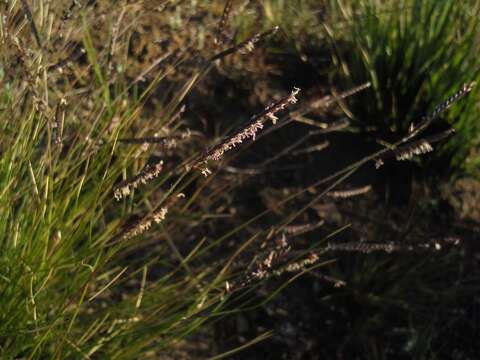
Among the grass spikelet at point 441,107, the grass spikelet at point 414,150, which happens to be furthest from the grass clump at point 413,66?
the grass spikelet at point 414,150

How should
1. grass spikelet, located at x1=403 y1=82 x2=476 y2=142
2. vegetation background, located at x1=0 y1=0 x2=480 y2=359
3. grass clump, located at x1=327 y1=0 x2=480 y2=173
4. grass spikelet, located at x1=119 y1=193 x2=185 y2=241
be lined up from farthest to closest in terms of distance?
grass clump, located at x1=327 y1=0 x2=480 y2=173 < vegetation background, located at x1=0 y1=0 x2=480 y2=359 < grass spikelet, located at x1=403 y1=82 x2=476 y2=142 < grass spikelet, located at x1=119 y1=193 x2=185 y2=241

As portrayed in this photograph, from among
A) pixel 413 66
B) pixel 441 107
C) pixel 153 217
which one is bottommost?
pixel 413 66

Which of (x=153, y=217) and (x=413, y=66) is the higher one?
(x=153, y=217)

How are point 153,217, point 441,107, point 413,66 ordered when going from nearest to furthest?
point 153,217
point 441,107
point 413,66

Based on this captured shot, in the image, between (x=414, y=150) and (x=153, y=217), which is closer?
(x=153, y=217)

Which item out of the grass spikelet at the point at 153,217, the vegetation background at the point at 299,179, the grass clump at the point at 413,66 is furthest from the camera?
the grass clump at the point at 413,66

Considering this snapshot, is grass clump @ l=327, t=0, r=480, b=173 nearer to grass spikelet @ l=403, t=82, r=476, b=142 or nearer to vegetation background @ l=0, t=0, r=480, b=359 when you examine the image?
vegetation background @ l=0, t=0, r=480, b=359

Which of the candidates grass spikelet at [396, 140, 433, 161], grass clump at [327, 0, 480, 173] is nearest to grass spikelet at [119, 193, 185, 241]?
grass spikelet at [396, 140, 433, 161]

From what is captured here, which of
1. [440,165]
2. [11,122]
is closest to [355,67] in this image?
[440,165]

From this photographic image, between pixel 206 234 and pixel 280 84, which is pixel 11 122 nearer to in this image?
pixel 206 234

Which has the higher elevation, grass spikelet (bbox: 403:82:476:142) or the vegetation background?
grass spikelet (bbox: 403:82:476:142)

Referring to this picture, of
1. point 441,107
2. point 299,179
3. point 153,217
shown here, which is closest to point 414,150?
point 441,107

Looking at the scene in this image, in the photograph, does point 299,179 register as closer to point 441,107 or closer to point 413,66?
point 413,66

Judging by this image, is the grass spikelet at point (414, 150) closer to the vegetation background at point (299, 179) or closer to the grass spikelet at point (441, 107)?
the grass spikelet at point (441, 107)
